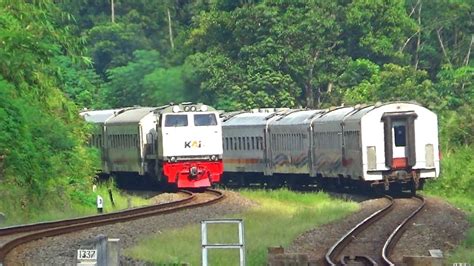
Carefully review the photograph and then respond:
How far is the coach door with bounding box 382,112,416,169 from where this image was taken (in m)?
34.6

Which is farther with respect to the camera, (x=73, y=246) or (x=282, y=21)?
(x=282, y=21)

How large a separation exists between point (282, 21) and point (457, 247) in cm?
3965

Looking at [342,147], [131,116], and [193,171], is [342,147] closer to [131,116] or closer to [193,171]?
[193,171]

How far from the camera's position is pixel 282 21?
2344 inches

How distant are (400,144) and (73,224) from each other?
40.5 feet

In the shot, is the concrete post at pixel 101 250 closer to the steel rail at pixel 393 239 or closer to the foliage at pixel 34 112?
the steel rail at pixel 393 239

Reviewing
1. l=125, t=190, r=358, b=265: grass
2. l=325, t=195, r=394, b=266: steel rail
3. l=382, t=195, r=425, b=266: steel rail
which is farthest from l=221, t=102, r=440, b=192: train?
l=382, t=195, r=425, b=266: steel rail

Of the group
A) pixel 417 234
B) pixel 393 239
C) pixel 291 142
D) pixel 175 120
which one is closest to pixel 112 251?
pixel 393 239

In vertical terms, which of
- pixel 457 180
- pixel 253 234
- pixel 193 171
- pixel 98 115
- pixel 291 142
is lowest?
pixel 253 234

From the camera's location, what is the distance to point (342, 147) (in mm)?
36438

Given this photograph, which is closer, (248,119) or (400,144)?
(400,144)

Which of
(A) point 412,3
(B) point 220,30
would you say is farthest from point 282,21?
(A) point 412,3

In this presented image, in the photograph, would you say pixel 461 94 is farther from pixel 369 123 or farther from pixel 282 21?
pixel 369 123

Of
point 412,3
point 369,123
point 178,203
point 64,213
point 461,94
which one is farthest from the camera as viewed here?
point 412,3
